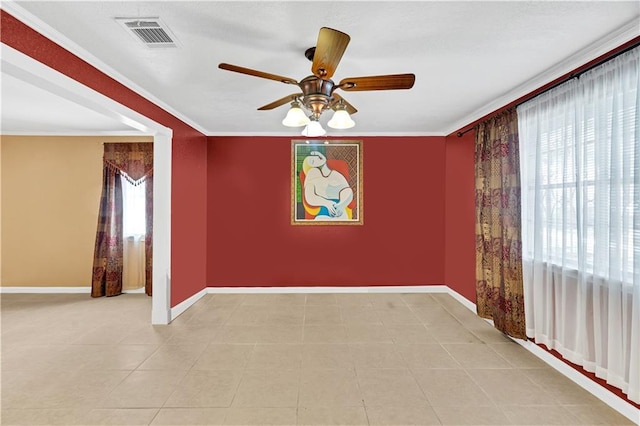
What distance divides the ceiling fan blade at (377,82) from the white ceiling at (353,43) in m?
0.32

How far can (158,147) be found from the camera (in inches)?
136

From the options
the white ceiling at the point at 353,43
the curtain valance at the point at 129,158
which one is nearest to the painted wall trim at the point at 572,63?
the white ceiling at the point at 353,43

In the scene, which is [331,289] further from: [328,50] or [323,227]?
[328,50]

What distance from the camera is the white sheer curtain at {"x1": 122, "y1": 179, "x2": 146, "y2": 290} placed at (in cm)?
465

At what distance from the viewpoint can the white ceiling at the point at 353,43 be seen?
1706 millimetres

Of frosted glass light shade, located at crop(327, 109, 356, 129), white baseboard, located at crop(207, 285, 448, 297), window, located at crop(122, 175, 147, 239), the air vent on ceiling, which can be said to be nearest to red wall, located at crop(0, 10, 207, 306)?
white baseboard, located at crop(207, 285, 448, 297)

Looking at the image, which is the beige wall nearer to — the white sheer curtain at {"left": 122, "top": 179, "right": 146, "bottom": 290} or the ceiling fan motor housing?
the white sheer curtain at {"left": 122, "top": 179, "right": 146, "bottom": 290}

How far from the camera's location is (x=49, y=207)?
15.2ft

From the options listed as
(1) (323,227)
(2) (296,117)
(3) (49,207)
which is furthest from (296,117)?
(3) (49,207)

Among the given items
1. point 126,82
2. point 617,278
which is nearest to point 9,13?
point 126,82

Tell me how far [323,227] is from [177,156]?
7.15ft

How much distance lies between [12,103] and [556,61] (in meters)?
5.27

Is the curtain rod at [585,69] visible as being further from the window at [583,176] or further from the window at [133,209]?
the window at [133,209]

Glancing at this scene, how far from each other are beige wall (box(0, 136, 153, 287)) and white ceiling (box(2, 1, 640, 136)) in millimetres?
1476
